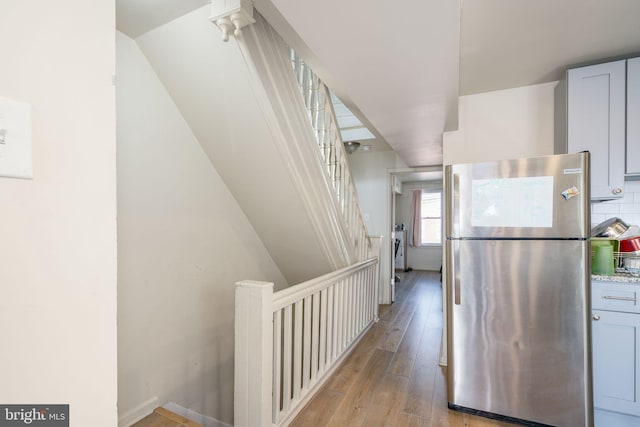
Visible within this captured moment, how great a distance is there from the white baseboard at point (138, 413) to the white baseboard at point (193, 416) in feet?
0.30

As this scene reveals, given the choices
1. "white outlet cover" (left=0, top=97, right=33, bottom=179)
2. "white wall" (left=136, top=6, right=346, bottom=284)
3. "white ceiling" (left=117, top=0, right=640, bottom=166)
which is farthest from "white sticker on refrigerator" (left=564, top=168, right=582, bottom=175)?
"white outlet cover" (left=0, top=97, right=33, bottom=179)

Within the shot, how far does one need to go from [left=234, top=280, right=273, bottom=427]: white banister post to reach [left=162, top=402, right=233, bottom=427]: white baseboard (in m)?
0.75

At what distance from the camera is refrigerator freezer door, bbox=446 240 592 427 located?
1.65 metres

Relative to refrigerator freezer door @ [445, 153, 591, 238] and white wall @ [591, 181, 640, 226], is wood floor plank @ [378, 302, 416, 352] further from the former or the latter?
white wall @ [591, 181, 640, 226]

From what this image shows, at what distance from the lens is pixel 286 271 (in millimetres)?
3098

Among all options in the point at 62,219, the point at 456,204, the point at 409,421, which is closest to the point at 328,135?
the point at 456,204

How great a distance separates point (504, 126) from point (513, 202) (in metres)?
1.00

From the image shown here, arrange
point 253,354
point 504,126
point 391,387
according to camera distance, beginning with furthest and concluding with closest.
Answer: point 504,126 → point 391,387 → point 253,354

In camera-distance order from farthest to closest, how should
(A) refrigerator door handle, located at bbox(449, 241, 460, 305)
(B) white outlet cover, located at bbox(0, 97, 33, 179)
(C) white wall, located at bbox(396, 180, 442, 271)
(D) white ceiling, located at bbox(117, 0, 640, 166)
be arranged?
(C) white wall, located at bbox(396, 180, 442, 271) → (A) refrigerator door handle, located at bbox(449, 241, 460, 305) → (D) white ceiling, located at bbox(117, 0, 640, 166) → (B) white outlet cover, located at bbox(0, 97, 33, 179)

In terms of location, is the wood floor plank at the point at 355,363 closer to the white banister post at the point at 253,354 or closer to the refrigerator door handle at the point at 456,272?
the white banister post at the point at 253,354

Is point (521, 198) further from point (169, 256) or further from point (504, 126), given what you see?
point (169, 256)

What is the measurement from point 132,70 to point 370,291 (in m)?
3.06

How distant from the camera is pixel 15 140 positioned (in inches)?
19.8

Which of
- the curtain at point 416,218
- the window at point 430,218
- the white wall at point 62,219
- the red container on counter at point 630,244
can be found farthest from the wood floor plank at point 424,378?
the window at point 430,218
